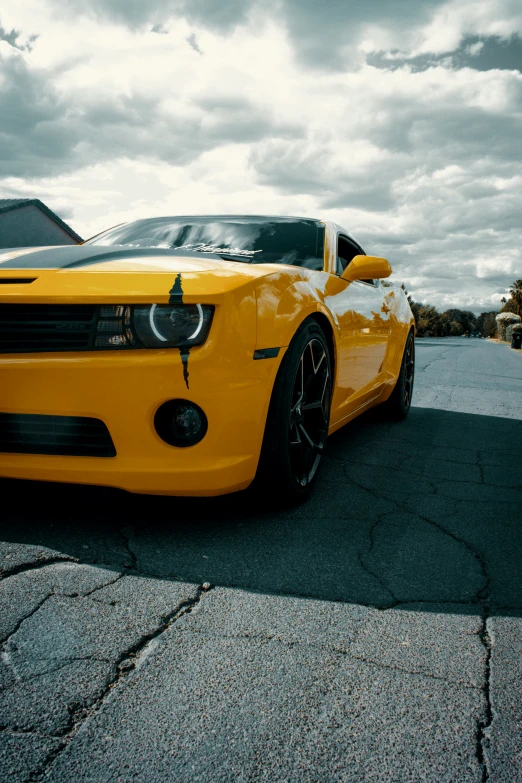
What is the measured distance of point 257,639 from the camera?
1.76 m

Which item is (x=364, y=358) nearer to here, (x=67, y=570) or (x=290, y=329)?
(x=290, y=329)

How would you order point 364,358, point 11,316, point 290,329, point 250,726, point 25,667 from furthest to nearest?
1. point 364,358
2. point 290,329
3. point 11,316
4. point 25,667
5. point 250,726

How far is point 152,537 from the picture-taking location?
242 cm

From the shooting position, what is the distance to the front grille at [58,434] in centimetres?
233

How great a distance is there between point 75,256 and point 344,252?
207 centimetres

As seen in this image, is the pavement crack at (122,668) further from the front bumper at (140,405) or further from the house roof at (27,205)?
the house roof at (27,205)

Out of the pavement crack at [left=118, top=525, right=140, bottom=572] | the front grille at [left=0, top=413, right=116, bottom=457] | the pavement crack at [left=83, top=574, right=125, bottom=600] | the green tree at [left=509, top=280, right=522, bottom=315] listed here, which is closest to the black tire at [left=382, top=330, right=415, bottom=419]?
the pavement crack at [left=118, top=525, right=140, bottom=572]

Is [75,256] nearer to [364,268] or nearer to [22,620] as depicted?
[22,620]

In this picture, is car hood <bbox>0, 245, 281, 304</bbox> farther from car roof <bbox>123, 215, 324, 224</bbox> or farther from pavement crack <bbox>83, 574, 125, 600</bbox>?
car roof <bbox>123, 215, 324, 224</bbox>

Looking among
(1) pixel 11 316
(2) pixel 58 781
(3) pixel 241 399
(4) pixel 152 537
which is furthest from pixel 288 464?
(2) pixel 58 781

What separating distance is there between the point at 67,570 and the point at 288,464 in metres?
0.98

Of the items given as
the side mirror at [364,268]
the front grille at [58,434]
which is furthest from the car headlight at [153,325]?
the side mirror at [364,268]

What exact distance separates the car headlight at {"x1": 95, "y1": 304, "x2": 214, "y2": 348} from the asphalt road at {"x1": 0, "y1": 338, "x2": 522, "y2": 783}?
0.71 m

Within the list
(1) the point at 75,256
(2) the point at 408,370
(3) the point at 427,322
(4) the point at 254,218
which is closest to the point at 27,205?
(2) the point at 408,370
